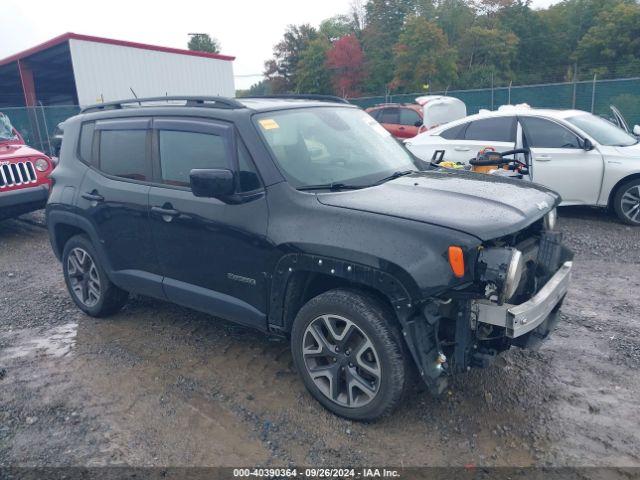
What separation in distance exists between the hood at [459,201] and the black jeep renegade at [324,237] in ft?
0.05

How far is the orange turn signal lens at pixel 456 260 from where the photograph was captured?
2.74 meters

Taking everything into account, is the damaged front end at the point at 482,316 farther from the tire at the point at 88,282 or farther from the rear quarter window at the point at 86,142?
the rear quarter window at the point at 86,142

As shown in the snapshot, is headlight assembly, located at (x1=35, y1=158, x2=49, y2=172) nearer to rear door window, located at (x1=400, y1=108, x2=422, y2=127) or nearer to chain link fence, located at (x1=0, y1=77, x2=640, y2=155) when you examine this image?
chain link fence, located at (x1=0, y1=77, x2=640, y2=155)

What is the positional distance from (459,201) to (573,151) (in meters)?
5.24

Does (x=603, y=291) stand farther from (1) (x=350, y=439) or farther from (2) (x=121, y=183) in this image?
(2) (x=121, y=183)

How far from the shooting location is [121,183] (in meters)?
4.31

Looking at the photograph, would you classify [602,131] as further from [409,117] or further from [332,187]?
[409,117]

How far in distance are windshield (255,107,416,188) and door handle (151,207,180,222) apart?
91cm

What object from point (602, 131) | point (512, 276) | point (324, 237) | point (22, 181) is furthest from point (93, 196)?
point (602, 131)

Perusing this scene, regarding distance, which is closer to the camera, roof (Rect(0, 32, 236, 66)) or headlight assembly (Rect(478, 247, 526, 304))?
headlight assembly (Rect(478, 247, 526, 304))

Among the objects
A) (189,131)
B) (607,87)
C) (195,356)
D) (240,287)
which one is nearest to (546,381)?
(240,287)

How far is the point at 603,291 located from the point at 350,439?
3.38 m

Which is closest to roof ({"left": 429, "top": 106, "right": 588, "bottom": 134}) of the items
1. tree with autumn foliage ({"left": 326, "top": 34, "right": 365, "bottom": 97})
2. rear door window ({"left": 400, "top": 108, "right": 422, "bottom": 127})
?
rear door window ({"left": 400, "top": 108, "right": 422, "bottom": 127})

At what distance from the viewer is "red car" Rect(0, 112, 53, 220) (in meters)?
8.08
